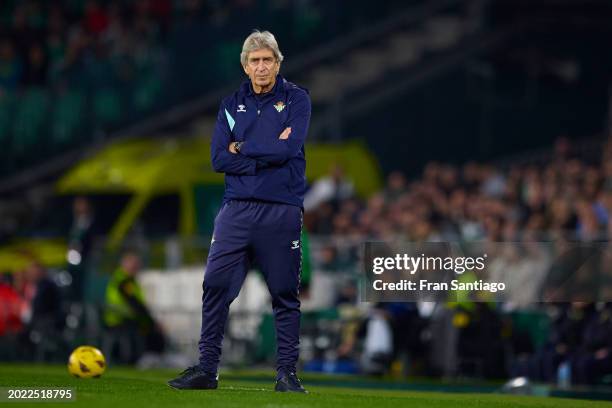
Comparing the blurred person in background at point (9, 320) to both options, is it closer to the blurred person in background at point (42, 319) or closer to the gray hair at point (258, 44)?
the blurred person in background at point (42, 319)

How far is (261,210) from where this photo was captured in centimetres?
1252

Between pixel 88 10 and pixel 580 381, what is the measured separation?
18.9 m

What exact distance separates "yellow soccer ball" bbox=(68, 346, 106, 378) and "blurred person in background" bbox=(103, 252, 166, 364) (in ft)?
28.5

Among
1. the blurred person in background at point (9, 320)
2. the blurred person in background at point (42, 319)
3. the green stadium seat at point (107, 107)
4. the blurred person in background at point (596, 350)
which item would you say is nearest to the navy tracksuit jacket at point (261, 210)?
the blurred person in background at point (596, 350)

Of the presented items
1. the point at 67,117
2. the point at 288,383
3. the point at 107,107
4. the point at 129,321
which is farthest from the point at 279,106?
the point at 107,107

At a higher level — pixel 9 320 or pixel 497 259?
pixel 497 259

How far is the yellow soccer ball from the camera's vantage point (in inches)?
593

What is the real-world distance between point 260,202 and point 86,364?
3314 mm

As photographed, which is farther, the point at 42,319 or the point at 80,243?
the point at 80,243

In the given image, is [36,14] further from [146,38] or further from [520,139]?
[520,139]

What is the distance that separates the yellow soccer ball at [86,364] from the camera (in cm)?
1507

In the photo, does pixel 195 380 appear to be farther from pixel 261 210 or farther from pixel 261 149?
pixel 261 149

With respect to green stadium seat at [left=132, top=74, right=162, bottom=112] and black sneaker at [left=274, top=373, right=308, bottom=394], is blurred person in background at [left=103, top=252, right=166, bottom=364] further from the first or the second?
black sneaker at [left=274, top=373, right=308, bottom=394]

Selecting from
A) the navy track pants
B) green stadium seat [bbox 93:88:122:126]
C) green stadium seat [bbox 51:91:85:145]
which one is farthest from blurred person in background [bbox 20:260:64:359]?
the navy track pants
